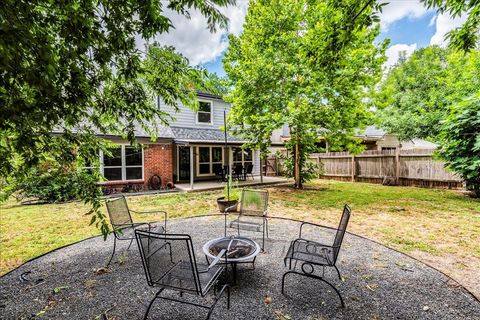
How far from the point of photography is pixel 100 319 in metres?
2.66

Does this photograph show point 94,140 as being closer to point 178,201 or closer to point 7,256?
point 7,256

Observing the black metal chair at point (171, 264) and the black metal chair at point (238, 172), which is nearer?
the black metal chair at point (171, 264)

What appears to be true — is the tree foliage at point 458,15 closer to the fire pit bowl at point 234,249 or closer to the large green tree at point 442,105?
the large green tree at point 442,105

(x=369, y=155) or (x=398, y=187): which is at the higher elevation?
Result: (x=369, y=155)

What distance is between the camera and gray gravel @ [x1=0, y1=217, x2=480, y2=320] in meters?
2.75

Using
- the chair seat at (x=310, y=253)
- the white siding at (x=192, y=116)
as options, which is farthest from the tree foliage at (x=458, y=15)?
the white siding at (x=192, y=116)

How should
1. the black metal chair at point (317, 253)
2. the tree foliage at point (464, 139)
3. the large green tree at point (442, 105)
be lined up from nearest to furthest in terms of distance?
1. the black metal chair at point (317, 253)
2. the tree foliage at point (464, 139)
3. the large green tree at point (442, 105)

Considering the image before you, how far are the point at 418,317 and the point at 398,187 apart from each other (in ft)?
36.3

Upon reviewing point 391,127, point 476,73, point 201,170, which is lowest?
point 201,170

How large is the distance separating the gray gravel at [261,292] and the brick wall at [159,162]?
7956 millimetres

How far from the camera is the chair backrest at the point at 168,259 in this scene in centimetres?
246

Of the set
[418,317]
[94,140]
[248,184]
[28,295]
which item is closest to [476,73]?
[248,184]

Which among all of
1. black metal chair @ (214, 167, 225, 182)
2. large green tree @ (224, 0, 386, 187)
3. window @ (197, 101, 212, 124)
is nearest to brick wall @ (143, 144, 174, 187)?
black metal chair @ (214, 167, 225, 182)

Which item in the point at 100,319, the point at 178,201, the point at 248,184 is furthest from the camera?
Answer: the point at 248,184
